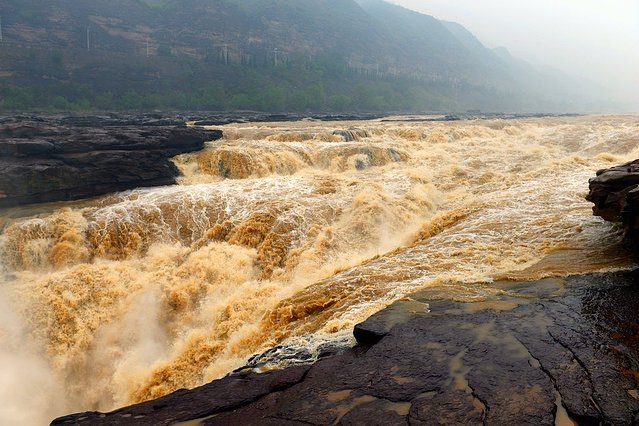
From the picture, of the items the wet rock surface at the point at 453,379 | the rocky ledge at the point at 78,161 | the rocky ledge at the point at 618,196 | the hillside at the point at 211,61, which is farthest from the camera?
the hillside at the point at 211,61

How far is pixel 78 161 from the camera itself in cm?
1471

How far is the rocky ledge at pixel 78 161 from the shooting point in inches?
525

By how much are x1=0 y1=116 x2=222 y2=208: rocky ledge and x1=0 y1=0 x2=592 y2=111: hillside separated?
129ft

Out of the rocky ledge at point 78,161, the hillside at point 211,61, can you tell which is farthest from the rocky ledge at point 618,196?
the hillside at point 211,61

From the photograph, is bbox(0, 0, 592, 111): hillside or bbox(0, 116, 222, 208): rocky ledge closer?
bbox(0, 116, 222, 208): rocky ledge

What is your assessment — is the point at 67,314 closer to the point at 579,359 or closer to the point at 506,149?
the point at 579,359

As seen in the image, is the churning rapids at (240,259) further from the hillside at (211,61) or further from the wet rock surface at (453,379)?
the hillside at (211,61)

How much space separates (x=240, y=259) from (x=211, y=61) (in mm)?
76772

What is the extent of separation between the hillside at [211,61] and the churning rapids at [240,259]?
148 feet

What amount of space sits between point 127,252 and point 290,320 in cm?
601

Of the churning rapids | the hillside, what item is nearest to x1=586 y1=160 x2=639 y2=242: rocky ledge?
the churning rapids

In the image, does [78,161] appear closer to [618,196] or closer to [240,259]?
[240,259]

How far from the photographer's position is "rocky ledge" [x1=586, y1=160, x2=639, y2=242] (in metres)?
7.43

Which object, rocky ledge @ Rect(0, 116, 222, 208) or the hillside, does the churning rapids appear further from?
the hillside
